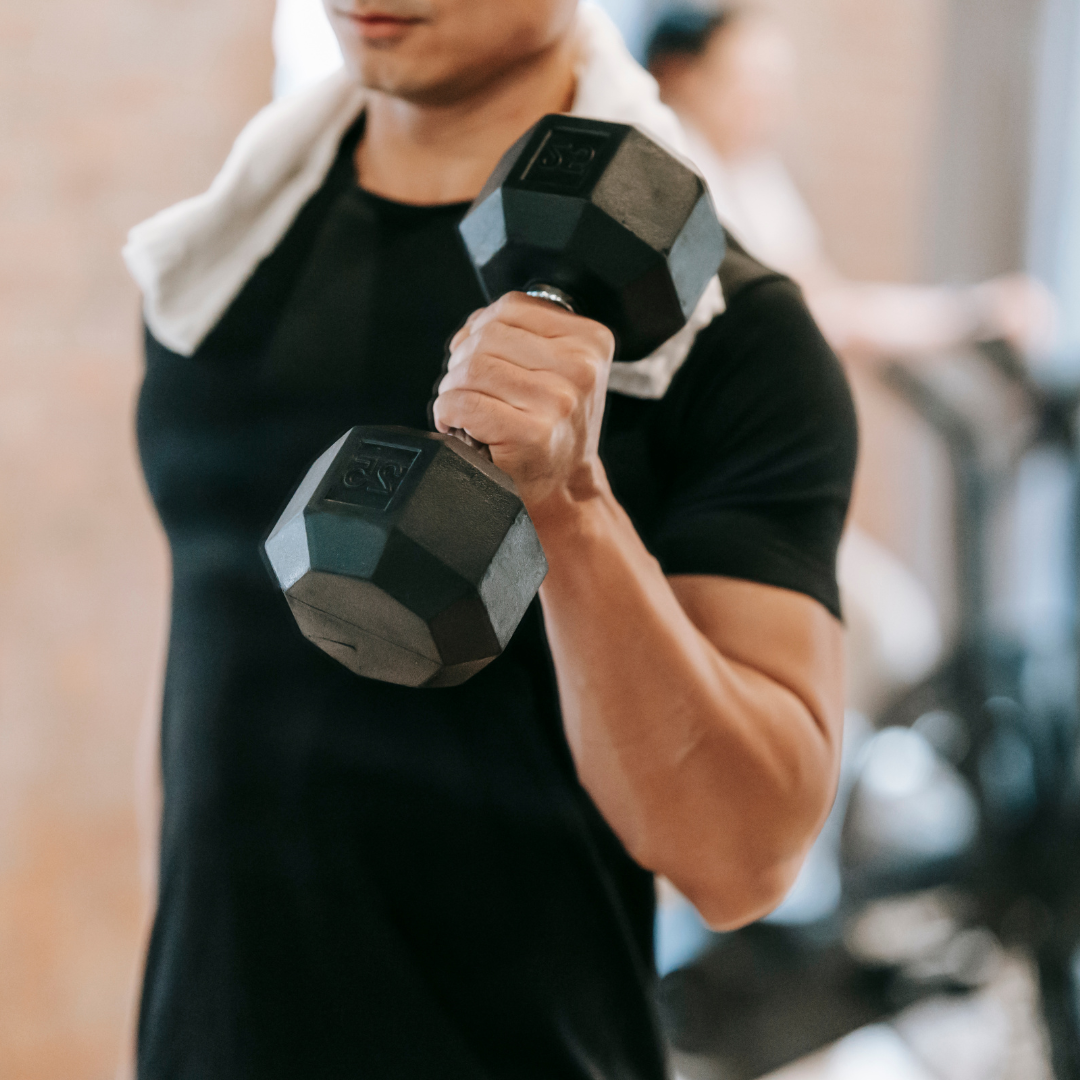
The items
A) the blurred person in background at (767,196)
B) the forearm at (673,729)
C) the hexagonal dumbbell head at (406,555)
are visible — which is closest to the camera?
the hexagonal dumbbell head at (406,555)

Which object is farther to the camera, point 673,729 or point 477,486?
point 673,729

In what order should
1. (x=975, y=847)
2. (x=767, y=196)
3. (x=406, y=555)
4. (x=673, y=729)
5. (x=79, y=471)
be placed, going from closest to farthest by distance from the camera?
(x=406, y=555)
(x=673, y=729)
(x=79, y=471)
(x=975, y=847)
(x=767, y=196)

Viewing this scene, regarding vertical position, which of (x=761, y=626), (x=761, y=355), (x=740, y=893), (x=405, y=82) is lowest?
(x=740, y=893)

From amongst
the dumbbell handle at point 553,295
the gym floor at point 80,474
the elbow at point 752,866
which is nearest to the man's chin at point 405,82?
the dumbbell handle at point 553,295

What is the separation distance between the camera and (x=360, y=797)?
55cm

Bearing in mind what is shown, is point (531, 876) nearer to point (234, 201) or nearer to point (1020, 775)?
point (234, 201)

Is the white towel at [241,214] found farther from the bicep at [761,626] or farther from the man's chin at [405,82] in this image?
the bicep at [761,626]

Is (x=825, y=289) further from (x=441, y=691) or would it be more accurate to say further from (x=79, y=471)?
(x=441, y=691)

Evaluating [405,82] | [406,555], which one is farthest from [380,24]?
[406,555]

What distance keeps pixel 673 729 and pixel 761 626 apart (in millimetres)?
66

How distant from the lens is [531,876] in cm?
56

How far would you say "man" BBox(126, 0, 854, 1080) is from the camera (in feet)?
1.59

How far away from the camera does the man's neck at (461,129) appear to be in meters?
0.53

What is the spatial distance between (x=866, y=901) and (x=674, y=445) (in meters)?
1.47
